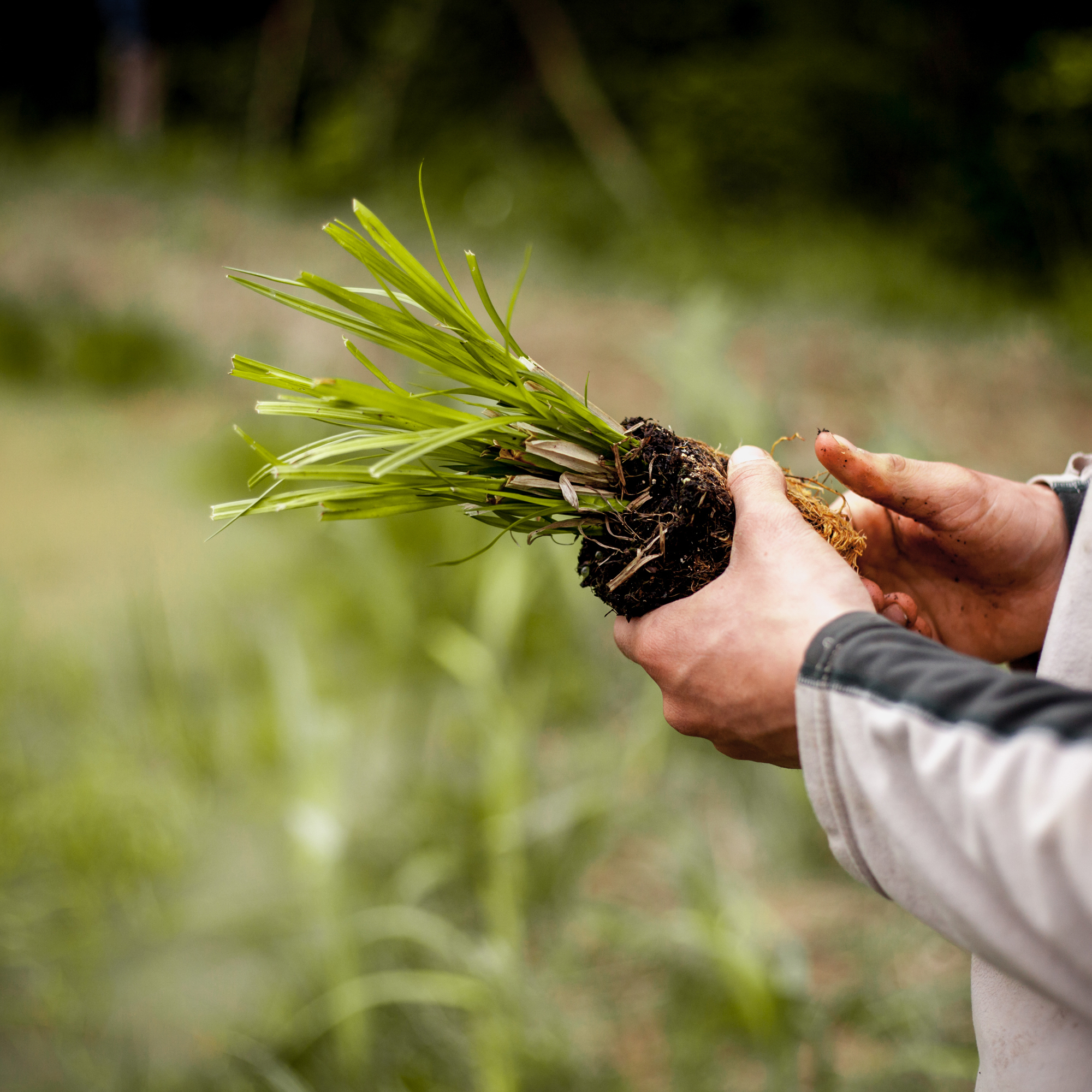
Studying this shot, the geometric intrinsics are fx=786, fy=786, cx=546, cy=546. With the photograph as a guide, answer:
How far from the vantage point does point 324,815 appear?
3.80ft

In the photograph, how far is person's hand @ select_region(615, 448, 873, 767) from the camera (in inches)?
21.4

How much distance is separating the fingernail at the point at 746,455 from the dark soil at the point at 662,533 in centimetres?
2

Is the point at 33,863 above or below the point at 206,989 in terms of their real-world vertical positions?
above

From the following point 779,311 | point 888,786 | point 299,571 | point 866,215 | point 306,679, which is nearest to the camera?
point 888,786

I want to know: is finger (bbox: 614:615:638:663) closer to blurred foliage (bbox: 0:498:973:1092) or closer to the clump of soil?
the clump of soil

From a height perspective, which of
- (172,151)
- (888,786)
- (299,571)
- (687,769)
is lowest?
(687,769)

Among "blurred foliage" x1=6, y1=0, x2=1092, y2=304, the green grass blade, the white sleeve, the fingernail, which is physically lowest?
the white sleeve

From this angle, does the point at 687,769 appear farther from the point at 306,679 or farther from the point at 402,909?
the point at 306,679

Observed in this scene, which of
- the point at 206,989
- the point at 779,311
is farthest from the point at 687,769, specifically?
the point at 779,311

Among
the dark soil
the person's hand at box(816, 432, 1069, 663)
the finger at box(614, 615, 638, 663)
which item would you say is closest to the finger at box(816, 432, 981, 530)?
the person's hand at box(816, 432, 1069, 663)

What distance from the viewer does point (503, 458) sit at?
2.27 ft

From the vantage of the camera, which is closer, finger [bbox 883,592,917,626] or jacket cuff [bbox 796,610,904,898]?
jacket cuff [bbox 796,610,904,898]

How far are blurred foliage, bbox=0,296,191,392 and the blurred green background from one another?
0.02m

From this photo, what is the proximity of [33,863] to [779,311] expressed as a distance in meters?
3.38
